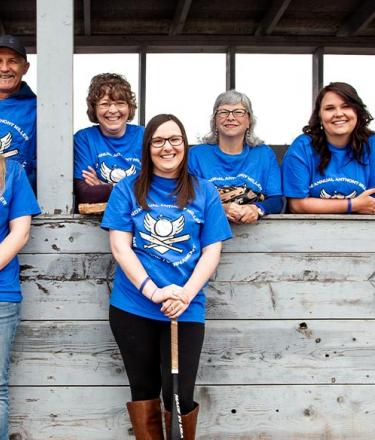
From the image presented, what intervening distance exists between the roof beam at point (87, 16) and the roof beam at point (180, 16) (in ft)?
2.81

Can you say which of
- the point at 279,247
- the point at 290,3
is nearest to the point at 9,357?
the point at 279,247

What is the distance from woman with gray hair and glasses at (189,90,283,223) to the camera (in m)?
2.67

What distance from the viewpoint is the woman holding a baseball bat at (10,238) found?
7.69 ft

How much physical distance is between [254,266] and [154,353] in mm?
569

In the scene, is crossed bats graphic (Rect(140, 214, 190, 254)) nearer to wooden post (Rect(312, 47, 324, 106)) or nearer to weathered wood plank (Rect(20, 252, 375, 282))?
weathered wood plank (Rect(20, 252, 375, 282))

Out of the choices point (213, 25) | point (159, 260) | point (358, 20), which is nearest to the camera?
point (159, 260)

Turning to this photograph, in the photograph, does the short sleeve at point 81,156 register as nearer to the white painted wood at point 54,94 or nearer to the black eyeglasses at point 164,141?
the white painted wood at point 54,94

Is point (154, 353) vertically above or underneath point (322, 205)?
underneath

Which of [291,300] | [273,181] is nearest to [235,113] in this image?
[273,181]

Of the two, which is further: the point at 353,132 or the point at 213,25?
the point at 213,25

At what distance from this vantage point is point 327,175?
107 inches

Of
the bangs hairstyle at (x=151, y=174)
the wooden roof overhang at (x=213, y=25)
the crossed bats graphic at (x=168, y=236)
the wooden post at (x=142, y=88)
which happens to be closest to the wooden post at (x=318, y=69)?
the wooden roof overhang at (x=213, y=25)

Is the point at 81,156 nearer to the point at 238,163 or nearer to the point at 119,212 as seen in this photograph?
the point at 119,212

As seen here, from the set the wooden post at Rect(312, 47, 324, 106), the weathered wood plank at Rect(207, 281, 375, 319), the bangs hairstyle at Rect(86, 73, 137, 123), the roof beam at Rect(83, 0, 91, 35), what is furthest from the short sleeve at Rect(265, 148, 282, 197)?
the wooden post at Rect(312, 47, 324, 106)
